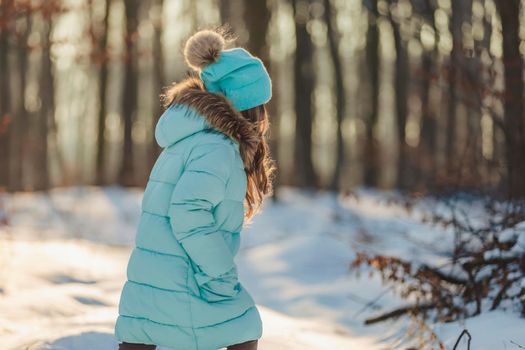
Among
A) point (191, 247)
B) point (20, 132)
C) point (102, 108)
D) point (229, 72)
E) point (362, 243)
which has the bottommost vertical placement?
point (362, 243)

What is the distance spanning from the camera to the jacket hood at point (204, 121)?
10.6ft

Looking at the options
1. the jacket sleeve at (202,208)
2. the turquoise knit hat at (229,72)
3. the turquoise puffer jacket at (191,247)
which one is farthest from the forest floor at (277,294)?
the turquoise knit hat at (229,72)

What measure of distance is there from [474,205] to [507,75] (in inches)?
55.4

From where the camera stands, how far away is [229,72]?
3.34 m

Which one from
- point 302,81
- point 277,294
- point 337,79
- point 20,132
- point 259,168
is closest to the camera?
point 259,168

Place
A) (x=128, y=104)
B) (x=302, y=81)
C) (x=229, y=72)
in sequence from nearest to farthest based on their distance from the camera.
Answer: (x=229, y=72) → (x=302, y=81) → (x=128, y=104)

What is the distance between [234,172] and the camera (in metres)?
3.20

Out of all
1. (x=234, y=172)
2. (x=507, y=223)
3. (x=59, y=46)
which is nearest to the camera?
(x=234, y=172)

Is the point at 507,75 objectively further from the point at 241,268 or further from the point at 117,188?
the point at 117,188

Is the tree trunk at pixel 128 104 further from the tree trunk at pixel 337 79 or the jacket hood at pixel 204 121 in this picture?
the jacket hood at pixel 204 121

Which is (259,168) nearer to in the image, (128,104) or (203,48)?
(203,48)

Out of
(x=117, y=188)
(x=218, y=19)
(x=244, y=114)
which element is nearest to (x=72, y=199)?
(x=117, y=188)

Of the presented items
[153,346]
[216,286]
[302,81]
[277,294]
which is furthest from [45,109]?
[216,286]

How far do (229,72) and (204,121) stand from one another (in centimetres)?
29
